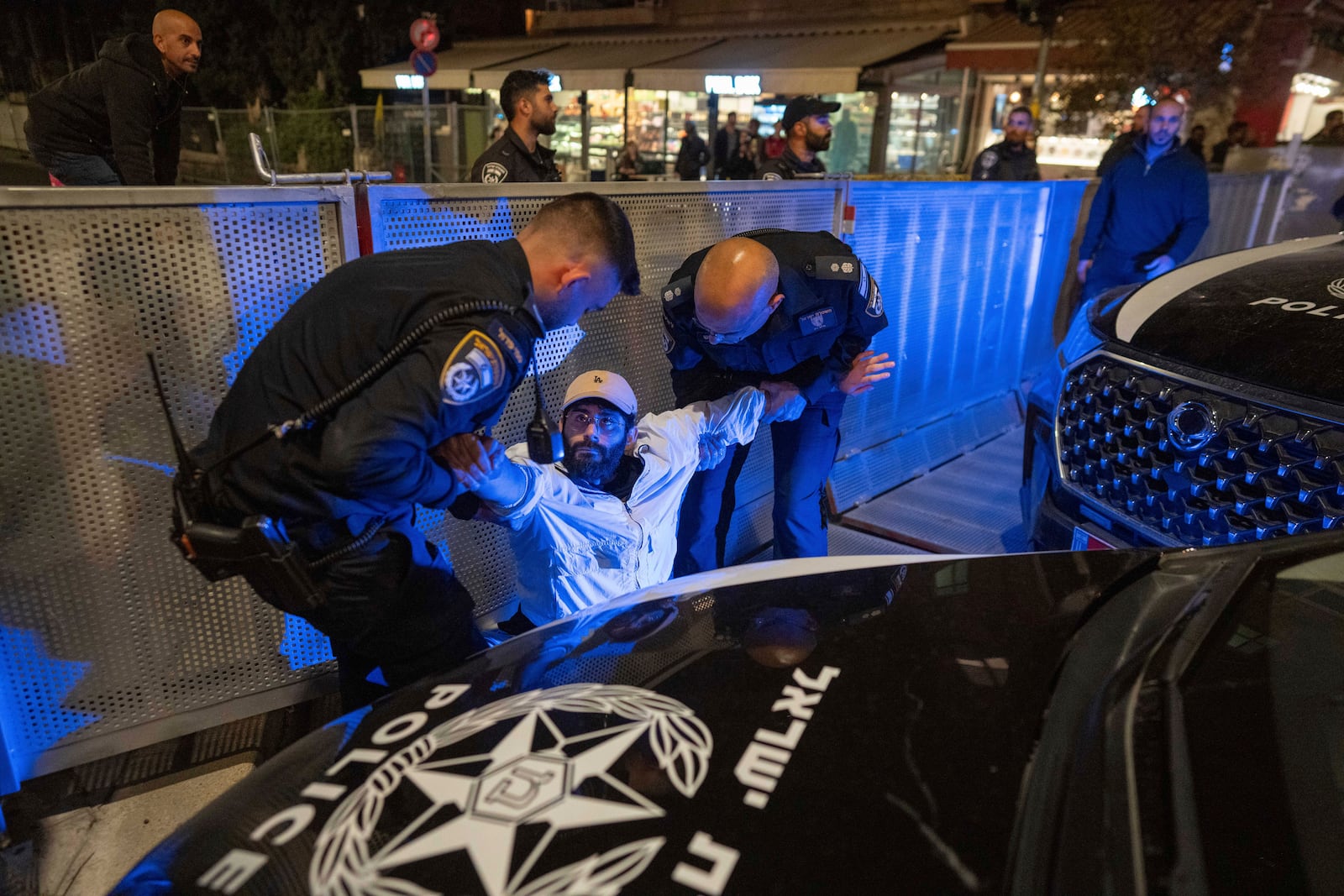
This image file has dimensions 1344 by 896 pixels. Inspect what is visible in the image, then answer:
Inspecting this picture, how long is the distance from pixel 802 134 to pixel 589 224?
3.88 m

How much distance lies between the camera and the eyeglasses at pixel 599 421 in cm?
279

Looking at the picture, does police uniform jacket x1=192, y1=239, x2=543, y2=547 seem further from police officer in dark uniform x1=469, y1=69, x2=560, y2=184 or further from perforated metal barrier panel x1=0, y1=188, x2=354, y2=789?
police officer in dark uniform x1=469, y1=69, x2=560, y2=184

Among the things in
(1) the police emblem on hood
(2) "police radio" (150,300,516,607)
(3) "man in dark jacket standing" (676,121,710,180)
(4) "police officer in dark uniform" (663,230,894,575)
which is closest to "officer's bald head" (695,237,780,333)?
(4) "police officer in dark uniform" (663,230,894,575)

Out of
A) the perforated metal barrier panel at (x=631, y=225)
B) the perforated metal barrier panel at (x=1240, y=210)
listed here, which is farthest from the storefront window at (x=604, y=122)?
the perforated metal barrier panel at (x=631, y=225)

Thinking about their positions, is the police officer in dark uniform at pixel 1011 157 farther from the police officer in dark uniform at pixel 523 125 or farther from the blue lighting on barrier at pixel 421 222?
the blue lighting on barrier at pixel 421 222

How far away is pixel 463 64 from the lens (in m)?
24.8

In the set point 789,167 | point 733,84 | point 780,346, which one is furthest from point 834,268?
point 733,84

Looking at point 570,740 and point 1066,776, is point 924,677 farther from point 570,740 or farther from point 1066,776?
point 570,740

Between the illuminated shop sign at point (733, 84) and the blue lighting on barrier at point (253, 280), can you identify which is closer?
the blue lighting on barrier at point (253, 280)

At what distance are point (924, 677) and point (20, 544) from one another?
7.59ft

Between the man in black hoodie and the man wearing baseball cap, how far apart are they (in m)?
2.92

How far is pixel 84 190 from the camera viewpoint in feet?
7.02

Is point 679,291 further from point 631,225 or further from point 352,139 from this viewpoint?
point 352,139

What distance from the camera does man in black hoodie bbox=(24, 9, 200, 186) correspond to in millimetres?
4133
